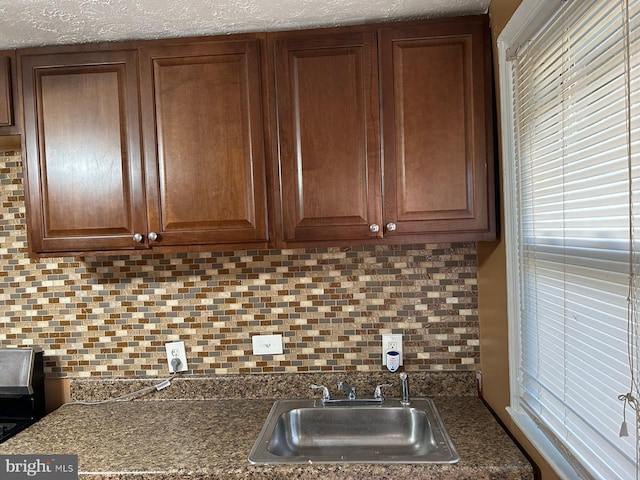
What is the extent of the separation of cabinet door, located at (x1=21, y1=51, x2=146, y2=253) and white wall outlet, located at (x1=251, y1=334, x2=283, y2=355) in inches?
25.1

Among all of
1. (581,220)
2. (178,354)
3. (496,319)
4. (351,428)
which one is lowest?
(351,428)

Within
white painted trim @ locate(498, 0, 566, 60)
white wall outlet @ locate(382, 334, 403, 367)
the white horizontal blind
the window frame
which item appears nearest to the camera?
the white horizontal blind

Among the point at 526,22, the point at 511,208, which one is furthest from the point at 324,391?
the point at 526,22

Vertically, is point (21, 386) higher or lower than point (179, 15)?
lower

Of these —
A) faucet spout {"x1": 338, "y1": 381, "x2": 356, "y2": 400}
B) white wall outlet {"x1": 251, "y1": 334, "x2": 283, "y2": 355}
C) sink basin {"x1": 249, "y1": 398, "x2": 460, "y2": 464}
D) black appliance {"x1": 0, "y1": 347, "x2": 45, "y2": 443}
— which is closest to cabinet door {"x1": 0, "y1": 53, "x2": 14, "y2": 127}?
black appliance {"x1": 0, "y1": 347, "x2": 45, "y2": 443}

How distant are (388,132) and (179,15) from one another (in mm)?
796

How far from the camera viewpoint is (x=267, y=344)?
191 cm

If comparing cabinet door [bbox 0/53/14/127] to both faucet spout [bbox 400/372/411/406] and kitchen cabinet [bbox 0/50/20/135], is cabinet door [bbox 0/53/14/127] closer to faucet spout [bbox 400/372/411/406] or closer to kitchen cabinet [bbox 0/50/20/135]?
kitchen cabinet [bbox 0/50/20/135]

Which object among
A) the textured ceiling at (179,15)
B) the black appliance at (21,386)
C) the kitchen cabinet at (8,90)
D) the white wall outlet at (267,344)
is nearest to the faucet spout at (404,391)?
the white wall outlet at (267,344)

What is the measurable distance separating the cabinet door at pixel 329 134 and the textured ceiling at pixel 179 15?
0.28 feet

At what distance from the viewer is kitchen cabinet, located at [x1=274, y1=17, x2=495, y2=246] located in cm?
153

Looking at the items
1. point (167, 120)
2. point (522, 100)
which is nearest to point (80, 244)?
point (167, 120)

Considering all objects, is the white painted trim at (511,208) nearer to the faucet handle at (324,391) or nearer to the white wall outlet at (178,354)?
the faucet handle at (324,391)

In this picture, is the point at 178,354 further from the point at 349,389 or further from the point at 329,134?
the point at 329,134
